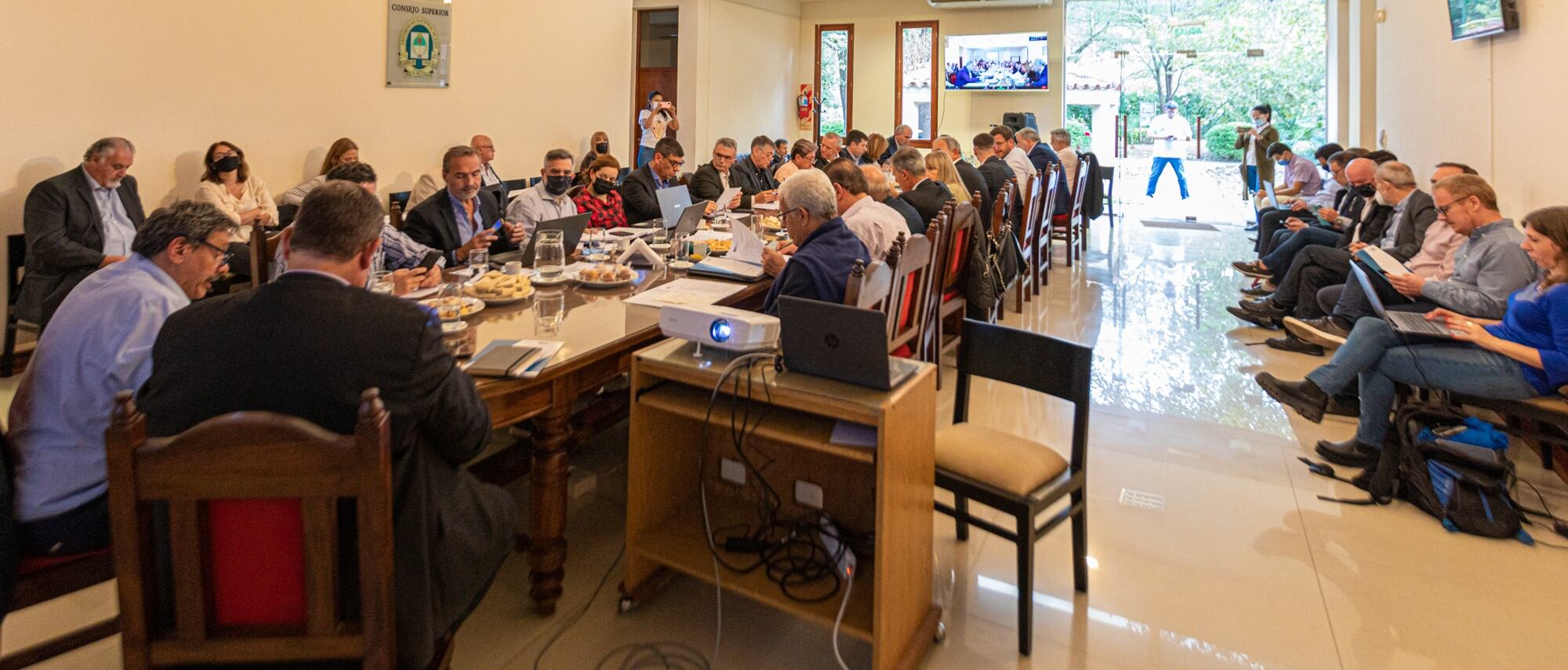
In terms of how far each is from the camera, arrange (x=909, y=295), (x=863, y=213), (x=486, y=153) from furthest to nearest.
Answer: (x=486, y=153)
(x=863, y=213)
(x=909, y=295)

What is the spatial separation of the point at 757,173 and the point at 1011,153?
2410mm

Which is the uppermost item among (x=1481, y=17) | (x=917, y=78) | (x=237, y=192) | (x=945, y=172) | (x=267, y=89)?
(x=917, y=78)

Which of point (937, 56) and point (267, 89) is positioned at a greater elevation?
point (937, 56)

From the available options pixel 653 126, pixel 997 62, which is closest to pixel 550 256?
pixel 653 126

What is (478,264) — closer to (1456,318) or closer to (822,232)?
(822,232)

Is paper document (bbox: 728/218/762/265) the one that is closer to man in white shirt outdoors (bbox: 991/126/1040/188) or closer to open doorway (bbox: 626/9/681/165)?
man in white shirt outdoors (bbox: 991/126/1040/188)

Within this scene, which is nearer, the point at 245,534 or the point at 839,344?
the point at 245,534

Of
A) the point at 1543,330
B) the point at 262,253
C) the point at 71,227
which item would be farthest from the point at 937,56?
the point at 262,253

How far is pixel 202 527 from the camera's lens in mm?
1253

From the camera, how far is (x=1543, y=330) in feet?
9.07

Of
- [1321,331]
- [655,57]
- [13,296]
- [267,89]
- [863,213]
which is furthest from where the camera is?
[655,57]

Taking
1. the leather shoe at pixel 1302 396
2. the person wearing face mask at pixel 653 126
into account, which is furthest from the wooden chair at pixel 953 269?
the person wearing face mask at pixel 653 126

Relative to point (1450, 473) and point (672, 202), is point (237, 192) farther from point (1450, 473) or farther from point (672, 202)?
point (1450, 473)

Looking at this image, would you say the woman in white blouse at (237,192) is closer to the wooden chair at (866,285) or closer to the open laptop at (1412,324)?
the wooden chair at (866,285)
